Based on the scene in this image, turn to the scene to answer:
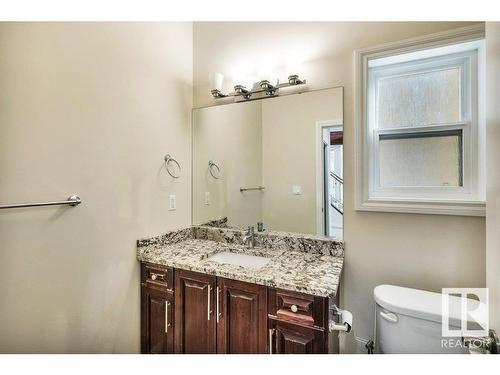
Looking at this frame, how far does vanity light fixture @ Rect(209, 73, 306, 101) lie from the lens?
63.9 inches

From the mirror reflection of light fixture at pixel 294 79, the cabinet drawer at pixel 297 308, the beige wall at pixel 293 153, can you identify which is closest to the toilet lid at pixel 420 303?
the cabinet drawer at pixel 297 308

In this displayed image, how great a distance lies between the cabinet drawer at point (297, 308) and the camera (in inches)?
43.4

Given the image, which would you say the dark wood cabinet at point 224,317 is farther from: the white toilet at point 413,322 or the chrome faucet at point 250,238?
the chrome faucet at point 250,238

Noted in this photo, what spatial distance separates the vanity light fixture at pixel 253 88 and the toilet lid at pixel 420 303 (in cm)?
137

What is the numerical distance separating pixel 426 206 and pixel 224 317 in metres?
1.27

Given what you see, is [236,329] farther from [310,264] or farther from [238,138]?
[238,138]

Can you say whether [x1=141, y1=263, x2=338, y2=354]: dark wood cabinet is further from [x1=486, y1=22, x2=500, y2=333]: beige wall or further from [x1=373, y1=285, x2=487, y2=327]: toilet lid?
[x1=486, y1=22, x2=500, y2=333]: beige wall

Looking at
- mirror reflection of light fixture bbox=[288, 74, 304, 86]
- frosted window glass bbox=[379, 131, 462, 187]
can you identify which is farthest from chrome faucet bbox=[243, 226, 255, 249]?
mirror reflection of light fixture bbox=[288, 74, 304, 86]

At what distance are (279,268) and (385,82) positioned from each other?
135 centimetres

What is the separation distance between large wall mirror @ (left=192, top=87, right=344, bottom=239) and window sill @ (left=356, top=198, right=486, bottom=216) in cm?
20

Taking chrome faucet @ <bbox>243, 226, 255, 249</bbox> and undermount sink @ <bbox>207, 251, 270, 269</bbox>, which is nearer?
undermount sink @ <bbox>207, 251, 270, 269</bbox>

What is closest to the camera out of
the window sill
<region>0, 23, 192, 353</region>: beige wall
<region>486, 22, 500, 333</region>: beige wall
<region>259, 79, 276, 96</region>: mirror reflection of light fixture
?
<region>486, 22, 500, 333</region>: beige wall

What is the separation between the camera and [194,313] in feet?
4.57

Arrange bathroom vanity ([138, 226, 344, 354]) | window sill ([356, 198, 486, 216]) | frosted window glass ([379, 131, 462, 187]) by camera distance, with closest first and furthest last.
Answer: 1. bathroom vanity ([138, 226, 344, 354])
2. window sill ([356, 198, 486, 216])
3. frosted window glass ([379, 131, 462, 187])
